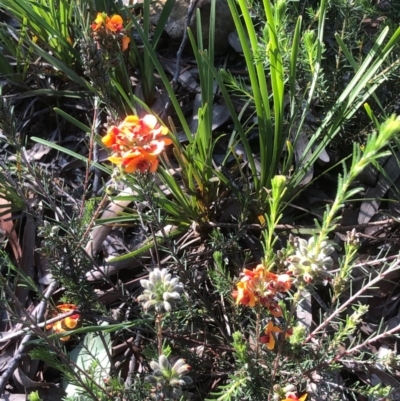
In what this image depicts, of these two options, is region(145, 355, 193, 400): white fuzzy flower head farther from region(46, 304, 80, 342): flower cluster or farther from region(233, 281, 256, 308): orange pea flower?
region(46, 304, 80, 342): flower cluster

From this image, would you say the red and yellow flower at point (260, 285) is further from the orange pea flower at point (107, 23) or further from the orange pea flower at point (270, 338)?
the orange pea flower at point (107, 23)

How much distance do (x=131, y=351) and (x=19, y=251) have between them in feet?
1.66

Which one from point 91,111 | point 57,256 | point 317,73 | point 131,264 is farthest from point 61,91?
point 317,73

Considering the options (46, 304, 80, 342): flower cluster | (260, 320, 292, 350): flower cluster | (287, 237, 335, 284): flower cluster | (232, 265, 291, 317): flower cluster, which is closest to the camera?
(287, 237, 335, 284): flower cluster

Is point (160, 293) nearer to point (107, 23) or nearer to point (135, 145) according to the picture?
point (135, 145)

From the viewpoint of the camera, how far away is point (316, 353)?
1.03m

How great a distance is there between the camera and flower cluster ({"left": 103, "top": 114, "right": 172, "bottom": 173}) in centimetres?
88

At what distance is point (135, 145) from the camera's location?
90 cm

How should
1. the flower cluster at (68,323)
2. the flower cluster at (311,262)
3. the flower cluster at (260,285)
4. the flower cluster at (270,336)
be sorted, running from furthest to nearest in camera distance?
the flower cluster at (68,323) < the flower cluster at (270,336) < the flower cluster at (260,285) < the flower cluster at (311,262)


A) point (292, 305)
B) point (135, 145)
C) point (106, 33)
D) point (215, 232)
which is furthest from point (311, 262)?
point (106, 33)

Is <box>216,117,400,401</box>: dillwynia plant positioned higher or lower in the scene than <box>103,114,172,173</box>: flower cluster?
lower

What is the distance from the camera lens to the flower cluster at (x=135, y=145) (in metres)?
0.88

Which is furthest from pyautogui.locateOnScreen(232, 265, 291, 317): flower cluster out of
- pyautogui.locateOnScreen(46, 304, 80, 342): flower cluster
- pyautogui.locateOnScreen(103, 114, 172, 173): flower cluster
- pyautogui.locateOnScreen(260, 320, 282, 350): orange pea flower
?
pyautogui.locateOnScreen(46, 304, 80, 342): flower cluster

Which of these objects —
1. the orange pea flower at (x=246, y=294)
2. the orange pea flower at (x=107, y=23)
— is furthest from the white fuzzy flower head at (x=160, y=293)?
the orange pea flower at (x=107, y=23)
